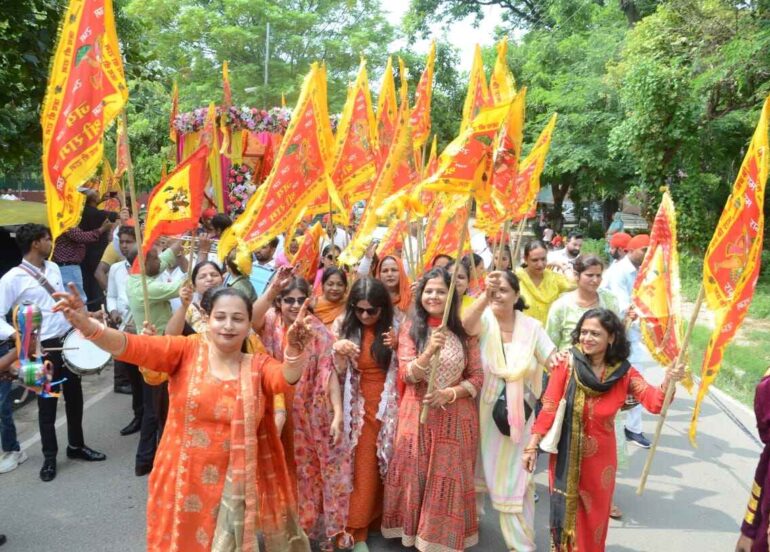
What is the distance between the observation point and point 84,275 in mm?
8570

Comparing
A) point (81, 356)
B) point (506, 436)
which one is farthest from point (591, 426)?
point (81, 356)

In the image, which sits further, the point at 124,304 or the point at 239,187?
the point at 239,187

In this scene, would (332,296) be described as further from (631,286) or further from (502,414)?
(631,286)

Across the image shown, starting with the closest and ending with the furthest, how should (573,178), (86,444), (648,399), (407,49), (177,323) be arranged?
1. (648,399)
2. (177,323)
3. (86,444)
4. (573,178)
5. (407,49)

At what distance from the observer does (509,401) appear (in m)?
3.86

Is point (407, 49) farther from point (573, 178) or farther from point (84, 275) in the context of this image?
point (84, 275)

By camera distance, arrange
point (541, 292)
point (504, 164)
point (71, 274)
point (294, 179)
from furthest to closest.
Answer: point (71, 274)
point (541, 292)
point (294, 179)
point (504, 164)

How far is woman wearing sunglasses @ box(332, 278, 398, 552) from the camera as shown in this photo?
3846 millimetres

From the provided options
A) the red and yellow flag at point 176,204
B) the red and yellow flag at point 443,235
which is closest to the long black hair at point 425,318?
the red and yellow flag at point 176,204

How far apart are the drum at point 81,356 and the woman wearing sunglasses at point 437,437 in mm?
2328

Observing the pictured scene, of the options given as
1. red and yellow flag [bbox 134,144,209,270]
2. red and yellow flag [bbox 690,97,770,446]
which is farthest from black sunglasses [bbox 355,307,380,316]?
red and yellow flag [bbox 690,97,770,446]

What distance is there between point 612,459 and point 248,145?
942 centimetres

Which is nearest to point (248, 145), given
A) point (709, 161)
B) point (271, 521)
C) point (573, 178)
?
point (271, 521)

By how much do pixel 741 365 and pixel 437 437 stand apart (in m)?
6.20
